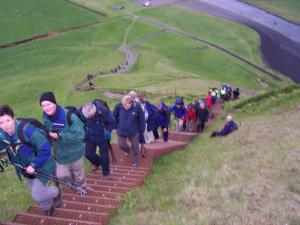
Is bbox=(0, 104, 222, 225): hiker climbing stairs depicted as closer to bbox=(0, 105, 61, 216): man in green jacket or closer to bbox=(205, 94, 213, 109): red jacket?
bbox=(0, 105, 61, 216): man in green jacket

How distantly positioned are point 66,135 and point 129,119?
10.5 feet

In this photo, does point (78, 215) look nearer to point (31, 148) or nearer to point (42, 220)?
point (42, 220)

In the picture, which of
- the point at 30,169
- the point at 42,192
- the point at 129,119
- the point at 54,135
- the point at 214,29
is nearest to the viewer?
the point at 30,169

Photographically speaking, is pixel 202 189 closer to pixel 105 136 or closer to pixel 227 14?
pixel 105 136

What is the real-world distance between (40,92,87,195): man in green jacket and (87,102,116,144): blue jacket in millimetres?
1094

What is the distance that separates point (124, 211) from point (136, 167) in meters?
3.10

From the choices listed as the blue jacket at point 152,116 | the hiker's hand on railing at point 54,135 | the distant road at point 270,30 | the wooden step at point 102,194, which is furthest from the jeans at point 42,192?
the distant road at point 270,30

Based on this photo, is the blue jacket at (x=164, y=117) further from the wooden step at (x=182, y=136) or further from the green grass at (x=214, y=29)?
the green grass at (x=214, y=29)

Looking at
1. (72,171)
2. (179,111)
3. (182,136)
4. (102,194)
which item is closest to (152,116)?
(182,136)

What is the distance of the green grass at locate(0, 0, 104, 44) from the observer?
2776 inches

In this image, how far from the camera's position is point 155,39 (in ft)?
232

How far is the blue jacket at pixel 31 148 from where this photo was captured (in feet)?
23.1

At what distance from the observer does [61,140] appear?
8266 mm

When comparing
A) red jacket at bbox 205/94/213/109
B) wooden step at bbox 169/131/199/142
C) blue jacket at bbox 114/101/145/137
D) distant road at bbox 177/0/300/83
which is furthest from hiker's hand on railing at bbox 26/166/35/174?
distant road at bbox 177/0/300/83
